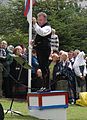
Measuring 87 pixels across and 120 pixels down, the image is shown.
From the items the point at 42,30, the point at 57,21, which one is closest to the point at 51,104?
the point at 42,30

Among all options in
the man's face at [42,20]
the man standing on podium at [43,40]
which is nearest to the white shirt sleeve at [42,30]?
the man standing on podium at [43,40]

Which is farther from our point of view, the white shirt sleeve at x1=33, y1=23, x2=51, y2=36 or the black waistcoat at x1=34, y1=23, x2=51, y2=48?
the black waistcoat at x1=34, y1=23, x2=51, y2=48

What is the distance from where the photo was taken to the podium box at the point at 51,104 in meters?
9.34

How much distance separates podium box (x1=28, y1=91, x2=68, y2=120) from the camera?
30.7 feet

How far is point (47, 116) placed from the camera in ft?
31.2

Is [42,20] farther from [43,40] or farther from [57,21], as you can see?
[57,21]

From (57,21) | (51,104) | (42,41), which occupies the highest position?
(57,21)

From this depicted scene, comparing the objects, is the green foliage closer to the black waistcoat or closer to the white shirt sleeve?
the black waistcoat

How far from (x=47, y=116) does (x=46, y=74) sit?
3.06 metres

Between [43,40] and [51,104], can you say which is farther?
[43,40]

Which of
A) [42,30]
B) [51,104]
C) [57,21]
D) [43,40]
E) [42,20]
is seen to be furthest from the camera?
[57,21]

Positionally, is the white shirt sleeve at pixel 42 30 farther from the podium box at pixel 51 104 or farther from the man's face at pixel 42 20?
the podium box at pixel 51 104

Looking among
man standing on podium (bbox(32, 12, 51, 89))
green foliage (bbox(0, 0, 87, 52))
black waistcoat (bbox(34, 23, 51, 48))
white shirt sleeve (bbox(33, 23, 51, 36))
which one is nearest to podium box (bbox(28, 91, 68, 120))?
white shirt sleeve (bbox(33, 23, 51, 36))

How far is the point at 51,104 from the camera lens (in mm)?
9414
